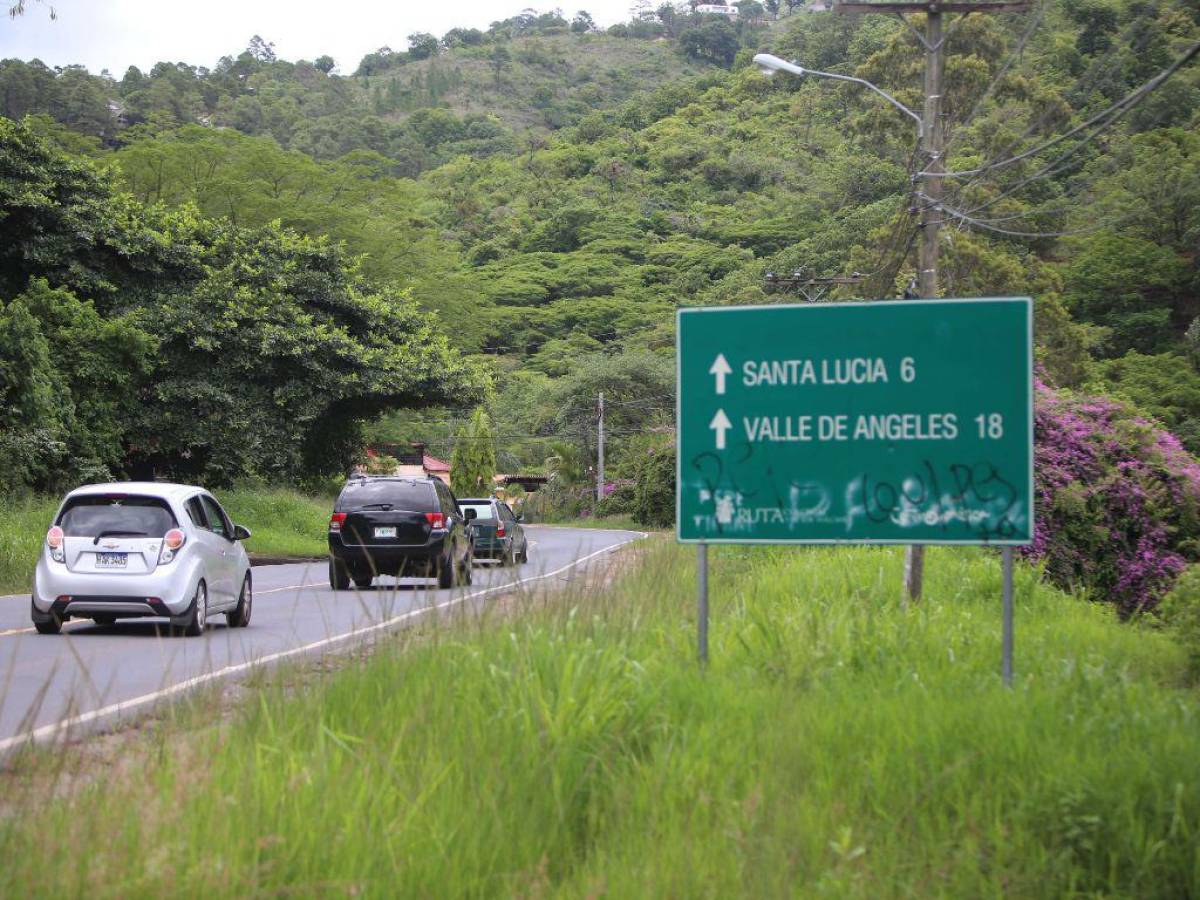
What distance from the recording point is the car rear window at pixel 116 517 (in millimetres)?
15852

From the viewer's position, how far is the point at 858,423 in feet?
29.1

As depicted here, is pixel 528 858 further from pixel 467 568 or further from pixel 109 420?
pixel 109 420

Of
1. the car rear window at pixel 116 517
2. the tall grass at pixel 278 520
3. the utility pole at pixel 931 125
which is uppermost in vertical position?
the utility pole at pixel 931 125

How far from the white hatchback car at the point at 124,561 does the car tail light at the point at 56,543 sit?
0.01 m

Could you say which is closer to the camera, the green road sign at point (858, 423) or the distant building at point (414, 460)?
the green road sign at point (858, 423)

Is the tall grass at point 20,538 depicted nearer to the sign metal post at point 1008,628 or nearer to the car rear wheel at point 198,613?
the car rear wheel at point 198,613

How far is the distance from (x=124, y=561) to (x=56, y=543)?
2.51 ft

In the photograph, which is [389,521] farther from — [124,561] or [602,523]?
[602,523]

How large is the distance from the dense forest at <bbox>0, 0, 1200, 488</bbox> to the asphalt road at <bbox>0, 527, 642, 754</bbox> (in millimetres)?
7305

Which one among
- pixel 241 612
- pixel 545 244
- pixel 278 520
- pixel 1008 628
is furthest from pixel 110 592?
pixel 545 244

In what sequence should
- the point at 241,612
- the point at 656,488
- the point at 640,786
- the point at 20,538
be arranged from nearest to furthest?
the point at 640,786 < the point at 241,612 < the point at 20,538 < the point at 656,488

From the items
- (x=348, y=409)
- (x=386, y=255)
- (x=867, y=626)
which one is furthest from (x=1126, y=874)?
(x=386, y=255)

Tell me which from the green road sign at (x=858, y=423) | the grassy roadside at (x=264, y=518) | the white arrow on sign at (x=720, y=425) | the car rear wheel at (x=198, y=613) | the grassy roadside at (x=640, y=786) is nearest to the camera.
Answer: the grassy roadside at (x=640, y=786)

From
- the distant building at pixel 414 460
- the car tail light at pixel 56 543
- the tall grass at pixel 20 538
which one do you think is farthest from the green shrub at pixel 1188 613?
the distant building at pixel 414 460
